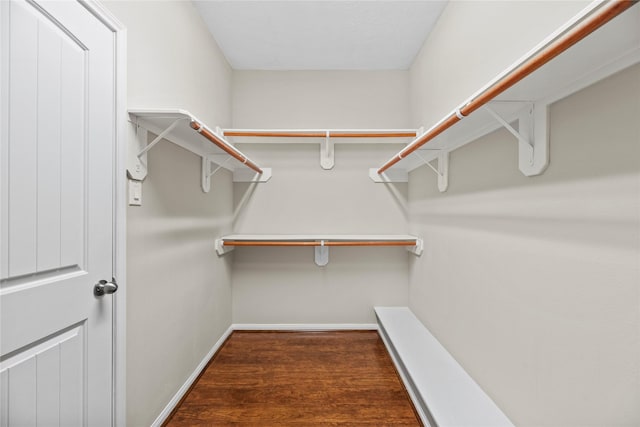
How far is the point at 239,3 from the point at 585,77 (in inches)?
71.3

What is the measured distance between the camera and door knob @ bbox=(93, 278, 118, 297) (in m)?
0.96

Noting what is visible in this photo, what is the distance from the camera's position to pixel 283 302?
7.96 feet

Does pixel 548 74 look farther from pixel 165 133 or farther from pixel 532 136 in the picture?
pixel 165 133

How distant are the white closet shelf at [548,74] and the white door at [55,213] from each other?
4.12ft

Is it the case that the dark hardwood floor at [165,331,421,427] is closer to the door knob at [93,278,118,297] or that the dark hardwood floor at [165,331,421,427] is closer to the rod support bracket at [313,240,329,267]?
the rod support bracket at [313,240,329,267]

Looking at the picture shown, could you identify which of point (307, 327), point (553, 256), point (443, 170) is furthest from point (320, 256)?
point (553, 256)

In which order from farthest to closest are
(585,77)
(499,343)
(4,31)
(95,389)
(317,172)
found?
(317,172) → (499,343) → (95,389) → (585,77) → (4,31)

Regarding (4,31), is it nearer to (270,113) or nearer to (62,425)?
(62,425)

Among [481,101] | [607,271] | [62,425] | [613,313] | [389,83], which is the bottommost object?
[62,425]

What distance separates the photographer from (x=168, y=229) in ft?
4.58

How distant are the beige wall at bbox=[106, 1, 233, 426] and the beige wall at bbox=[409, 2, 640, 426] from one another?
1525 mm

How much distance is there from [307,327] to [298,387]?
0.79 m

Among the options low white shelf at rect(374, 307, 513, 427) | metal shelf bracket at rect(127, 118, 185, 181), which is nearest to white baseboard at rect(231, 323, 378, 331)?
low white shelf at rect(374, 307, 513, 427)

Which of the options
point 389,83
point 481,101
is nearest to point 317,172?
point 389,83
